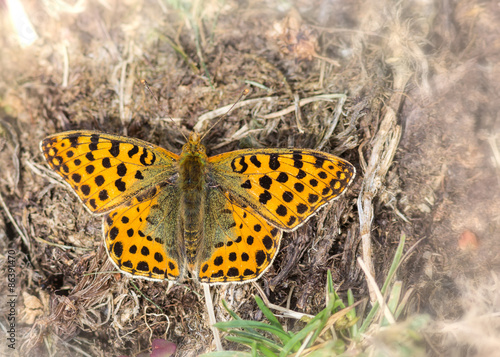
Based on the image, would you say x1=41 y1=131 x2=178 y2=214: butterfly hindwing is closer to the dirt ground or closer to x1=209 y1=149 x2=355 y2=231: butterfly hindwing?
the dirt ground

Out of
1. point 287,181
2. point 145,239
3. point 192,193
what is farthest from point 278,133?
point 145,239

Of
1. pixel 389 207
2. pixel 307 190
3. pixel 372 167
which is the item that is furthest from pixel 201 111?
pixel 389 207

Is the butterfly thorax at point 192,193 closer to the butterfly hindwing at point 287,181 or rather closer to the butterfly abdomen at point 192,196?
the butterfly abdomen at point 192,196

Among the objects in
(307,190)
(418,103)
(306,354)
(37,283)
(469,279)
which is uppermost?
(418,103)

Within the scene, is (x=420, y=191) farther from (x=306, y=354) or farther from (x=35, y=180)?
(x=35, y=180)

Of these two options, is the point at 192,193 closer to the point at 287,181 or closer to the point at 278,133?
the point at 287,181

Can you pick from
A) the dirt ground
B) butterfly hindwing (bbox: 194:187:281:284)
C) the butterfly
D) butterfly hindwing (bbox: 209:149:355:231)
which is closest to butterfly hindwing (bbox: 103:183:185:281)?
the butterfly
